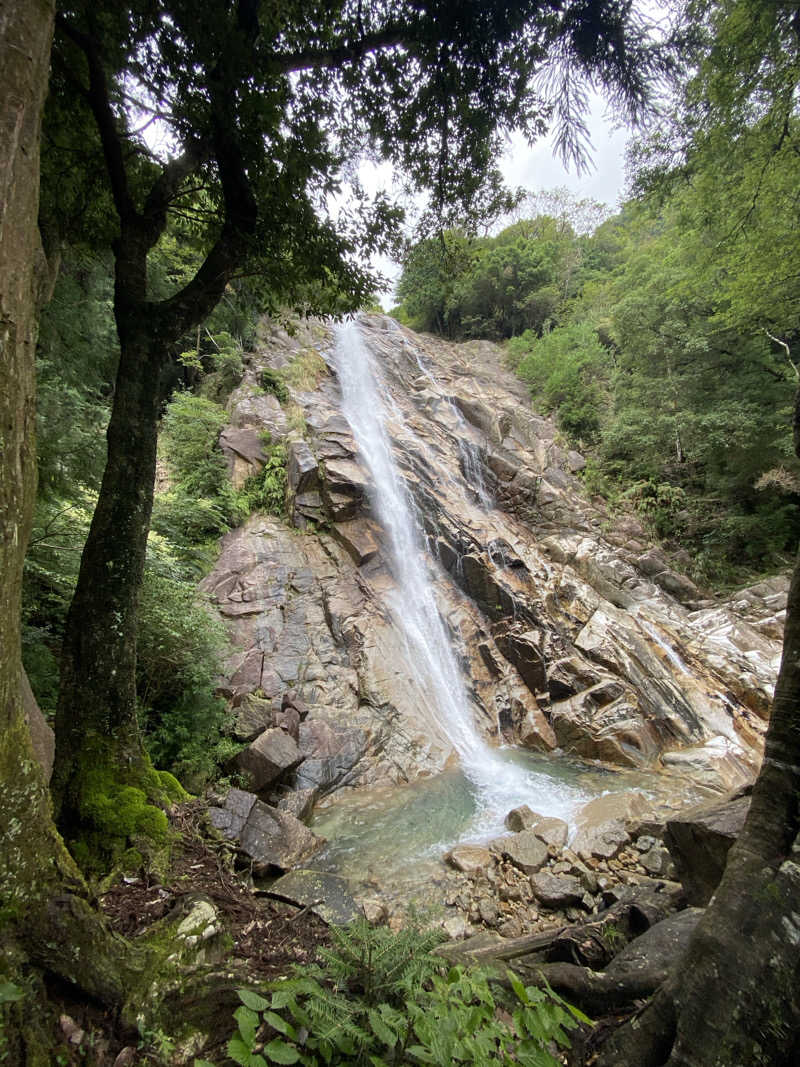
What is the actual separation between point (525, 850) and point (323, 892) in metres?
2.36

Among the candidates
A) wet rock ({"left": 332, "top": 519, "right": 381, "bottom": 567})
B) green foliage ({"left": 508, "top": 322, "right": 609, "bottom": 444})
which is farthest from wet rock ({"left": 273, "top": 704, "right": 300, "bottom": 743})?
green foliage ({"left": 508, "top": 322, "right": 609, "bottom": 444})

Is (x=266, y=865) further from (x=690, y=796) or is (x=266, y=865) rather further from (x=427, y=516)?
(x=427, y=516)

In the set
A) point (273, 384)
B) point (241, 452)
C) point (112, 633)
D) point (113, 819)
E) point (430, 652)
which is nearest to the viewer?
point (113, 819)

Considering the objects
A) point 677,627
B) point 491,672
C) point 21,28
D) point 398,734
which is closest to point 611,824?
point 398,734

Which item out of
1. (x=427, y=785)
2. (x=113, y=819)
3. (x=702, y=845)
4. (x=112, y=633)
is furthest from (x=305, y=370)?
(x=702, y=845)

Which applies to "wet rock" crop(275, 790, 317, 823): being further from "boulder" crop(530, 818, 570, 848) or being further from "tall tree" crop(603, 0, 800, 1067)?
"tall tree" crop(603, 0, 800, 1067)

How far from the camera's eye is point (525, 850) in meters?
5.28

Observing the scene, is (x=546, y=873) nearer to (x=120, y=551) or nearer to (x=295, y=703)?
(x=295, y=703)

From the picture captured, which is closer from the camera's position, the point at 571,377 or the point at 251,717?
the point at 251,717

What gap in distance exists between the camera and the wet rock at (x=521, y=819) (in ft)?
19.7

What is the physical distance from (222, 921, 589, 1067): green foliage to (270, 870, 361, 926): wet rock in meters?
2.66

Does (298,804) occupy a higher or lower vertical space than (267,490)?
lower

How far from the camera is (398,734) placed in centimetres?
827

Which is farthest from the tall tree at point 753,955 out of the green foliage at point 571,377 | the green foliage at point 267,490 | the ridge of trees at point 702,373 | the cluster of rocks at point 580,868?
the green foliage at point 571,377
